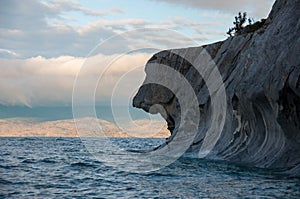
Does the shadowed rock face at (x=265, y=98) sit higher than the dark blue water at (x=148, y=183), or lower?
higher

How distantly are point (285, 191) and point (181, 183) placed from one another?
5.57 metres

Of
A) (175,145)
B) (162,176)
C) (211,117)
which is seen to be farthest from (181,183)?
(175,145)

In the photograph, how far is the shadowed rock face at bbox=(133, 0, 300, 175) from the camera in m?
27.8

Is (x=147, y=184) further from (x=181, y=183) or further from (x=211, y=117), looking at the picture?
(x=211, y=117)

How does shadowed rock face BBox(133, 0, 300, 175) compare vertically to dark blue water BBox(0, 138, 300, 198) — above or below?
above

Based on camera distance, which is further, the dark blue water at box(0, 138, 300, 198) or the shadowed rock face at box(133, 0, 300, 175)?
the shadowed rock face at box(133, 0, 300, 175)

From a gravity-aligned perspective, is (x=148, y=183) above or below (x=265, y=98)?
below

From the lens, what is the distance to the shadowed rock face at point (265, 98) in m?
27.8

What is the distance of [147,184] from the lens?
23.7m

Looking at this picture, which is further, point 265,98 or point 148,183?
point 265,98

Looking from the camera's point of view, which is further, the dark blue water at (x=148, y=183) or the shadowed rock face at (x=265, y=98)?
the shadowed rock face at (x=265, y=98)

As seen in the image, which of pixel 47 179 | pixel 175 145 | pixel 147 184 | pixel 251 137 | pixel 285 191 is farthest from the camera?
pixel 175 145

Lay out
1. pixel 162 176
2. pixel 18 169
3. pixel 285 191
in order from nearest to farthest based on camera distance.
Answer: pixel 285 191 < pixel 162 176 < pixel 18 169

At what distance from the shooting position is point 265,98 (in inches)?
1193
